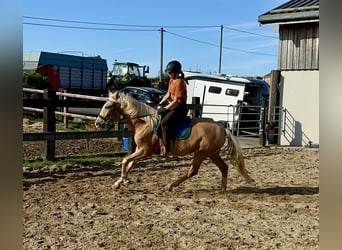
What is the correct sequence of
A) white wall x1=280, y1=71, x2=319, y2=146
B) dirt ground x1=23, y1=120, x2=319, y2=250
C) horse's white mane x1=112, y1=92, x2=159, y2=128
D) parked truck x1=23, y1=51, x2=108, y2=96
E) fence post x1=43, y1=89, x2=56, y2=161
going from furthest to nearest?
parked truck x1=23, y1=51, x2=108, y2=96 → white wall x1=280, y1=71, x2=319, y2=146 → fence post x1=43, y1=89, x2=56, y2=161 → horse's white mane x1=112, y1=92, x2=159, y2=128 → dirt ground x1=23, y1=120, x2=319, y2=250

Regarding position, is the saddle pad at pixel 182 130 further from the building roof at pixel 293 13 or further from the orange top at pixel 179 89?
the building roof at pixel 293 13

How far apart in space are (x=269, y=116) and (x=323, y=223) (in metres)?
13.4

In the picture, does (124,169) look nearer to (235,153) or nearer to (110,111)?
(110,111)

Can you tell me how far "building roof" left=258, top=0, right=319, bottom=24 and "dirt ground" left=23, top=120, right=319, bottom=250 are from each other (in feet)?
19.8

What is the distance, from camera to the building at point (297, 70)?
12789 mm

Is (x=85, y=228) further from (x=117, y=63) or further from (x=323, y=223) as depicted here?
(x=117, y=63)

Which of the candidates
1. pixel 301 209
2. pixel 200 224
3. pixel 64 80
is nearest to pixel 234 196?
pixel 301 209

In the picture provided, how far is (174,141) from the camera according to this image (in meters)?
5.99

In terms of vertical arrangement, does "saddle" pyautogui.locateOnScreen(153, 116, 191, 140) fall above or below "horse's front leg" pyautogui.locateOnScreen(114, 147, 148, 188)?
above

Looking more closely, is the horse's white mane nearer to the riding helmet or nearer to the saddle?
the saddle

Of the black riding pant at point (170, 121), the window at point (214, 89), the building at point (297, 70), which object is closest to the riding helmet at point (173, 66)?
the black riding pant at point (170, 121)

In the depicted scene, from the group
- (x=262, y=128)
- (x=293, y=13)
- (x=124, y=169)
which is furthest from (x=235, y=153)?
(x=293, y=13)

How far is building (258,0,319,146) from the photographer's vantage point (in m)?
12.8

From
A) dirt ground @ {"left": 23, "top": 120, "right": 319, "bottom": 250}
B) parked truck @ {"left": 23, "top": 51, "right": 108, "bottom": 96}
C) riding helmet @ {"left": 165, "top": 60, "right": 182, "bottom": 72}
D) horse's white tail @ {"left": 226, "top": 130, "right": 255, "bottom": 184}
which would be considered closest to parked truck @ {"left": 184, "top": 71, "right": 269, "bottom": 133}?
dirt ground @ {"left": 23, "top": 120, "right": 319, "bottom": 250}
